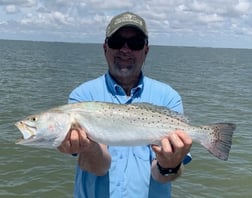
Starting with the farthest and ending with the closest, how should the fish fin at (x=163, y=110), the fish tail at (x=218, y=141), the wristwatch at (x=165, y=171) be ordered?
the fish tail at (x=218, y=141)
the fish fin at (x=163, y=110)
the wristwatch at (x=165, y=171)

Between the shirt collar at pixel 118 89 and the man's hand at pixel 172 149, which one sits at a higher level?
the shirt collar at pixel 118 89

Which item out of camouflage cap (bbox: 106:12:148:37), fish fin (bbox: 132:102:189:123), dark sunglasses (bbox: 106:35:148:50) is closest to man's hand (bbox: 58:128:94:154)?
fish fin (bbox: 132:102:189:123)

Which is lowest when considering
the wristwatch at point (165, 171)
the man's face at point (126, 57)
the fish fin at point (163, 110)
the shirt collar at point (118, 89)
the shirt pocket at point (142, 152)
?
the wristwatch at point (165, 171)

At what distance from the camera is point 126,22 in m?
4.94

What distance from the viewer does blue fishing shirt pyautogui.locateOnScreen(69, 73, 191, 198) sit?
4590 millimetres

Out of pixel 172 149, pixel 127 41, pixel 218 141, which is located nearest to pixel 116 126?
pixel 172 149

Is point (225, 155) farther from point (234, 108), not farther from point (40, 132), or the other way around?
point (234, 108)

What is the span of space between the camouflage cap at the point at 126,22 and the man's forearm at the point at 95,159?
1.39 meters

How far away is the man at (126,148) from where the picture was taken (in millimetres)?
4465

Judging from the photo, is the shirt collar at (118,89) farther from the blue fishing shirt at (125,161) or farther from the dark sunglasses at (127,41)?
the dark sunglasses at (127,41)

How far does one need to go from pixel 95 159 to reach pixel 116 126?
45 cm

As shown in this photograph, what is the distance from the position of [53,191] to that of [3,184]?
1.51m

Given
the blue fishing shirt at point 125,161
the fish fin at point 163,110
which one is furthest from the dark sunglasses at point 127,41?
the fish fin at point 163,110

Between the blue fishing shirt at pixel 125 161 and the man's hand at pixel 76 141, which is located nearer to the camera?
the man's hand at pixel 76 141
